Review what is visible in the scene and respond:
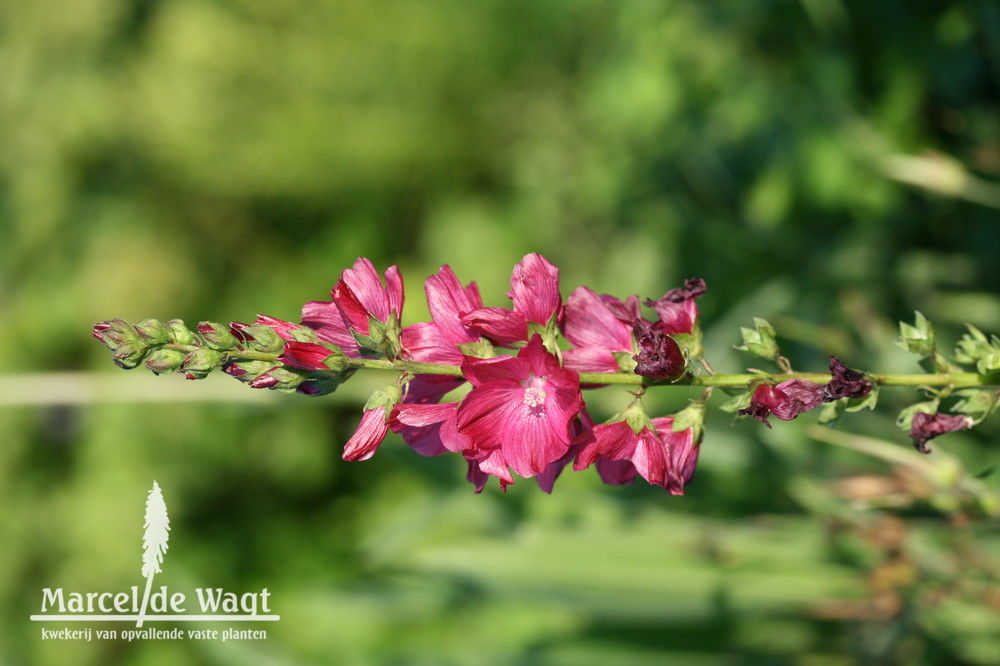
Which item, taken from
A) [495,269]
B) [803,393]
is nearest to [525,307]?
[803,393]

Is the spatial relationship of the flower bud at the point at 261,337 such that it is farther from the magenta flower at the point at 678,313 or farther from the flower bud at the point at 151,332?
the magenta flower at the point at 678,313

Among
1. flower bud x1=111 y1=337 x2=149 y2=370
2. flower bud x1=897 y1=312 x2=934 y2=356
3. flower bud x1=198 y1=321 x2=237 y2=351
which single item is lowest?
flower bud x1=897 y1=312 x2=934 y2=356

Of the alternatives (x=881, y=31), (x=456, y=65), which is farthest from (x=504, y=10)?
(x=881, y=31)

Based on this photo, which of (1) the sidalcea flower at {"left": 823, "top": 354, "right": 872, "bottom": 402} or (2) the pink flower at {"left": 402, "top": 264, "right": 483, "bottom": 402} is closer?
(1) the sidalcea flower at {"left": 823, "top": 354, "right": 872, "bottom": 402}

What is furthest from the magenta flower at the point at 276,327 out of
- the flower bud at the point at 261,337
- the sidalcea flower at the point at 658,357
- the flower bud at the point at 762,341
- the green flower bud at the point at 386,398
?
the flower bud at the point at 762,341

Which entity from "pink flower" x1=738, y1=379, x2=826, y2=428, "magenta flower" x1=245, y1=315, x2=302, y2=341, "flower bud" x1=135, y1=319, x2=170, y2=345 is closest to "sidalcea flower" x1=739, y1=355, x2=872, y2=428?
"pink flower" x1=738, y1=379, x2=826, y2=428
